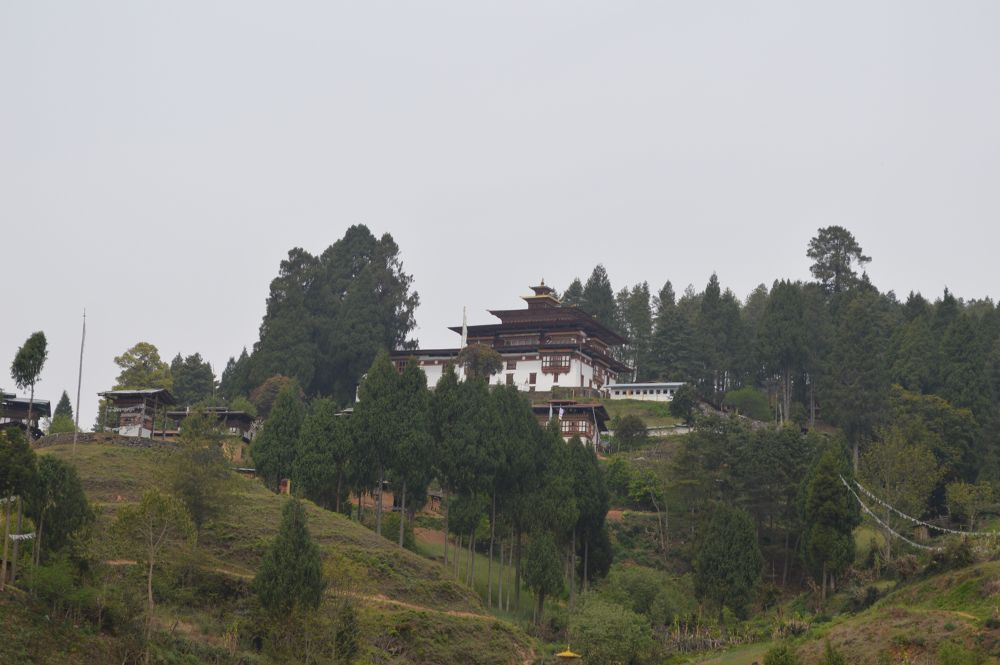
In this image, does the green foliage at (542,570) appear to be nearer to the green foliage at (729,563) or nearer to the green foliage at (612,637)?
the green foliage at (612,637)

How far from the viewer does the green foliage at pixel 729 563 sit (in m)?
60.2

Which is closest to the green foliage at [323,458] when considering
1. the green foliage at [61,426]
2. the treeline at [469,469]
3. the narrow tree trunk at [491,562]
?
the treeline at [469,469]

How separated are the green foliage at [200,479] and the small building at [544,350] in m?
43.1

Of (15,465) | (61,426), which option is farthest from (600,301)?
(15,465)

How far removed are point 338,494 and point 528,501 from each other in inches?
362

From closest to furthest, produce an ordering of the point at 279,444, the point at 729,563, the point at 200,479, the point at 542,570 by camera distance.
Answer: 1. the point at 200,479
2. the point at 542,570
3. the point at 729,563
4. the point at 279,444

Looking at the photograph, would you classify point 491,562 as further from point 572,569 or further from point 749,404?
point 749,404

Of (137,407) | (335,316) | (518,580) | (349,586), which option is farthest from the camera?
(335,316)

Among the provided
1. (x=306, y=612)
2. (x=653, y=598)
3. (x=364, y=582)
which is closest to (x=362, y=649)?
(x=306, y=612)

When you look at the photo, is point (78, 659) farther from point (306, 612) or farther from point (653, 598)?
point (653, 598)

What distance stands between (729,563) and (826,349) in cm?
3973

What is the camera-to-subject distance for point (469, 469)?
62875 millimetres

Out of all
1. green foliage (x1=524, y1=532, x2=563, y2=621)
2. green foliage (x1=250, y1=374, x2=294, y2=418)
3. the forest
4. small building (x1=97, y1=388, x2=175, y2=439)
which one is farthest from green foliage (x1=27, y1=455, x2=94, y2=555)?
green foliage (x1=250, y1=374, x2=294, y2=418)

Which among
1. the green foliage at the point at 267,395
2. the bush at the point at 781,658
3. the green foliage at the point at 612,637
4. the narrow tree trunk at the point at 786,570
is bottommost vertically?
the green foliage at the point at 612,637
